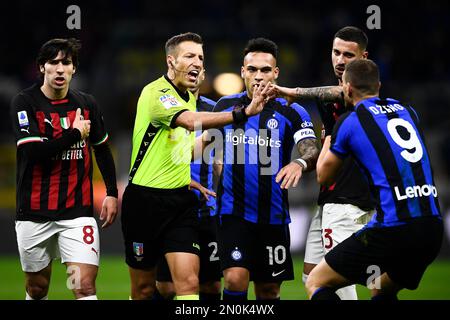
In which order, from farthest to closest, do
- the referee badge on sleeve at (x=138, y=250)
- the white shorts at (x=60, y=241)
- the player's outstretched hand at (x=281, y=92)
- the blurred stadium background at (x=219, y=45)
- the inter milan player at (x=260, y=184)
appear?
1. the blurred stadium background at (x=219, y=45)
2. the inter milan player at (x=260, y=184)
3. the referee badge on sleeve at (x=138, y=250)
4. the white shorts at (x=60, y=241)
5. the player's outstretched hand at (x=281, y=92)

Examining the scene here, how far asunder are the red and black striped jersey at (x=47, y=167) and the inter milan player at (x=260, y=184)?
3.85ft

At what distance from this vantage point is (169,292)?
770 cm

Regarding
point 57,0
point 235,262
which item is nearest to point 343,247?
point 235,262

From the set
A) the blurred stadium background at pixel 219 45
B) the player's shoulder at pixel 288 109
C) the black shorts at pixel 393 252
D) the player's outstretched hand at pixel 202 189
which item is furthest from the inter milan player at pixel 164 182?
the blurred stadium background at pixel 219 45

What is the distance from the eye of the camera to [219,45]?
18.0m

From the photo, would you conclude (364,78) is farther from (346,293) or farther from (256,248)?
(346,293)

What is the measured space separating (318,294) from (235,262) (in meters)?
1.15

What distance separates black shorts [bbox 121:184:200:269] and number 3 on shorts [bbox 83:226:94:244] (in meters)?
0.27

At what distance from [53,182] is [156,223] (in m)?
0.88

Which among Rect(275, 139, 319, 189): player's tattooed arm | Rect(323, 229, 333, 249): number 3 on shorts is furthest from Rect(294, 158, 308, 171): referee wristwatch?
Rect(323, 229, 333, 249): number 3 on shorts

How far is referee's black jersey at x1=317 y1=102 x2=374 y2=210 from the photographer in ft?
23.0

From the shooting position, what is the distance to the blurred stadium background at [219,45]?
16516 mm

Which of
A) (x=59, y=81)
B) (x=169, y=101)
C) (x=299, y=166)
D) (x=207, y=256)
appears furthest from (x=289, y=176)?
(x=59, y=81)

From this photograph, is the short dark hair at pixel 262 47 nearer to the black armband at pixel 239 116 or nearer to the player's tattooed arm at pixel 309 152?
the player's tattooed arm at pixel 309 152
